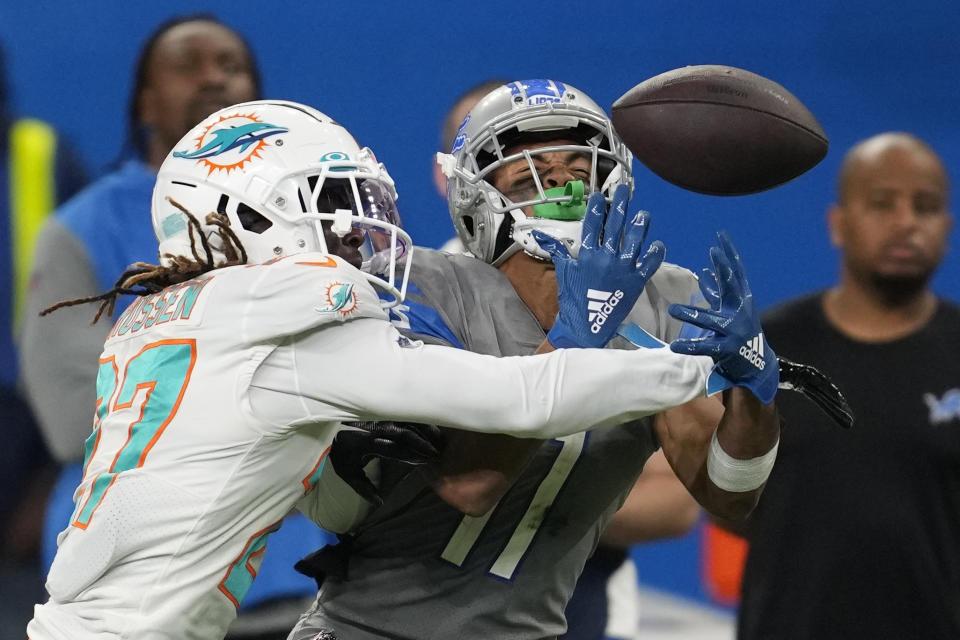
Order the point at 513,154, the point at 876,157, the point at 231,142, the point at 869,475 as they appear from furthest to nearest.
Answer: the point at 876,157 → the point at 869,475 → the point at 513,154 → the point at 231,142

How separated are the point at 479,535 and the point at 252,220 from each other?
580 millimetres

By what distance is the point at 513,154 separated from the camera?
2.31 meters

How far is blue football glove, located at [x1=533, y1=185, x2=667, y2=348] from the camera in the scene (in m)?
1.94

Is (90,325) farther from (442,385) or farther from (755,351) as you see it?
(755,351)

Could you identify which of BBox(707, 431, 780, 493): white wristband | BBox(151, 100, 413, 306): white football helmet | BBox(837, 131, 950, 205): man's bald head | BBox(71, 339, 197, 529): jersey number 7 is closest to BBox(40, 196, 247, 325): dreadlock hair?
BBox(151, 100, 413, 306): white football helmet

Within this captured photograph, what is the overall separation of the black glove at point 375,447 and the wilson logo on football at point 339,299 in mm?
229

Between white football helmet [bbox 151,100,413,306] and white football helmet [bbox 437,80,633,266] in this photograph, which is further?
white football helmet [bbox 437,80,633,266]

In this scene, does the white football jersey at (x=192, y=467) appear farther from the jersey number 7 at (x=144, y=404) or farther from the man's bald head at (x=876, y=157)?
the man's bald head at (x=876, y=157)

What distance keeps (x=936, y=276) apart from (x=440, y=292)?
9.59 feet

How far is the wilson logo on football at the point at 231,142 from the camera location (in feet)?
6.63

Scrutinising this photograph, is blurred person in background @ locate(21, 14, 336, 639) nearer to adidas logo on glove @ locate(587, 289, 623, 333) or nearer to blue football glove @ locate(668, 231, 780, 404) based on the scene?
adidas logo on glove @ locate(587, 289, 623, 333)

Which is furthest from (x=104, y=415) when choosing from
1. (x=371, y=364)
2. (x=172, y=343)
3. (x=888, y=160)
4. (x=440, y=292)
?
(x=888, y=160)

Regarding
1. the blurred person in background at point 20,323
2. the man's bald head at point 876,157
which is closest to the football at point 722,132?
the man's bald head at point 876,157

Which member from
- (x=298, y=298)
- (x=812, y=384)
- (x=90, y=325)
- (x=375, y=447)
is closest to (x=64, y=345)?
(x=90, y=325)
